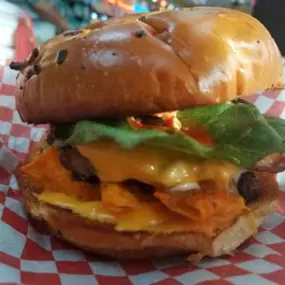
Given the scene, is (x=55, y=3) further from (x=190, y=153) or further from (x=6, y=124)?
(x=190, y=153)

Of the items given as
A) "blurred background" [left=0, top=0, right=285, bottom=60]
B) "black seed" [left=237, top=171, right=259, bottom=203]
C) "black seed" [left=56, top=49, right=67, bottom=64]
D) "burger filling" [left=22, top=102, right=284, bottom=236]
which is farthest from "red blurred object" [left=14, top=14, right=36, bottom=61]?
"black seed" [left=237, top=171, right=259, bottom=203]

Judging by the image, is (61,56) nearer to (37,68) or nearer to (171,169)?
(37,68)

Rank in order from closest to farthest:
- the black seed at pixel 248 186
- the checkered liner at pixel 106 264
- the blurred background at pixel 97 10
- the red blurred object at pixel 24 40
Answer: the checkered liner at pixel 106 264, the black seed at pixel 248 186, the red blurred object at pixel 24 40, the blurred background at pixel 97 10

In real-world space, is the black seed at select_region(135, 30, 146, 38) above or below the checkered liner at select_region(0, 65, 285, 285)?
above

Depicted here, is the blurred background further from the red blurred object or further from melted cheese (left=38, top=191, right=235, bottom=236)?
melted cheese (left=38, top=191, right=235, bottom=236)

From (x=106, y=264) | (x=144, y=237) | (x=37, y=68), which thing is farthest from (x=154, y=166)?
(x=37, y=68)

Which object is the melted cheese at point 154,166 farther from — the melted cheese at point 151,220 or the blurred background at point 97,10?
the blurred background at point 97,10

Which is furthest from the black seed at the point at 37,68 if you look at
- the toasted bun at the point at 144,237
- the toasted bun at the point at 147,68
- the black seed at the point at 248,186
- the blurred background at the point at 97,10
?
the blurred background at the point at 97,10

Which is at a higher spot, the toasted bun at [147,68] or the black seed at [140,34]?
the black seed at [140,34]
